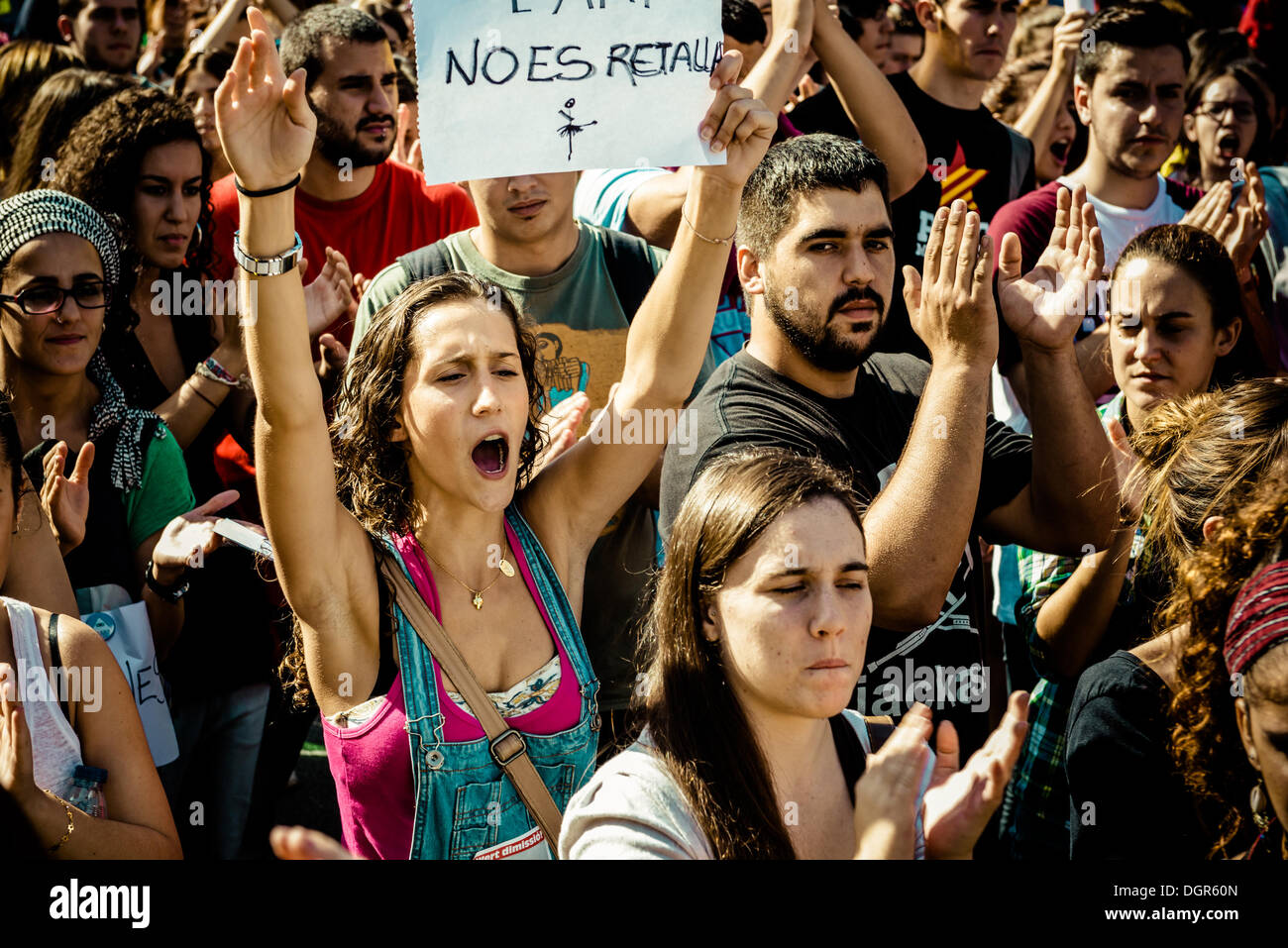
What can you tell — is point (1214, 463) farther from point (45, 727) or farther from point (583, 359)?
point (45, 727)

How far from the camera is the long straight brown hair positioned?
76.5 inches

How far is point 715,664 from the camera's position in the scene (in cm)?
210

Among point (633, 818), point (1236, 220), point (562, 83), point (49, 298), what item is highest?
point (1236, 220)

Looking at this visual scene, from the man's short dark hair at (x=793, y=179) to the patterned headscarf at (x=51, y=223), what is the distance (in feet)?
5.53

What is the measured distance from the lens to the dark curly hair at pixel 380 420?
8.03ft

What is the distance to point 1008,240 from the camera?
3010 mm

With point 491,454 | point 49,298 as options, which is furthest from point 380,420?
point 49,298

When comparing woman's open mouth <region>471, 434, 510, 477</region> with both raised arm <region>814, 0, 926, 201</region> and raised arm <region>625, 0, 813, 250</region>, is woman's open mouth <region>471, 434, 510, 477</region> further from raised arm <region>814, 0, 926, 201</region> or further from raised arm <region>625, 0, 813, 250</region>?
raised arm <region>814, 0, 926, 201</region>

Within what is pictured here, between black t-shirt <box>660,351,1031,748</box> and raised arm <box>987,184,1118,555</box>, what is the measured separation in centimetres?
16

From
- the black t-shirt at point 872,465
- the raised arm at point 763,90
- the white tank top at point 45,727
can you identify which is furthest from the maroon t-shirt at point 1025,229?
the white tank top at point 45,727

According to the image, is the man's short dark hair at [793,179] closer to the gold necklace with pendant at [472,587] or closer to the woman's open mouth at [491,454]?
the woman's open mouth at [491,454]

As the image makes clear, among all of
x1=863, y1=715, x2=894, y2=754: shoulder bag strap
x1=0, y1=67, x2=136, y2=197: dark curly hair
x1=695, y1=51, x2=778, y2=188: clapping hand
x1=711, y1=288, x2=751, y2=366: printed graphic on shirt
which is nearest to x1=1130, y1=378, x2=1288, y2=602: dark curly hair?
x1=863, y1=715, x2=894, y2=754: shoulder bag strap

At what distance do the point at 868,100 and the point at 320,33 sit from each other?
1920 mm
